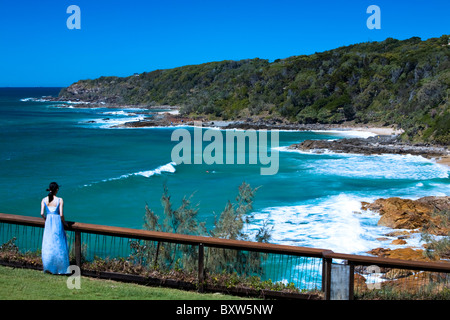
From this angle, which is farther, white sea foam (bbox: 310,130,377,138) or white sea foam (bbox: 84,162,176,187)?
white sea foam (bbox: 310,130,377,138)

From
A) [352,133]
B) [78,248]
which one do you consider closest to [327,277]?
[78,248]

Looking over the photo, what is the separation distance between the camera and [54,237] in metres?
7.17

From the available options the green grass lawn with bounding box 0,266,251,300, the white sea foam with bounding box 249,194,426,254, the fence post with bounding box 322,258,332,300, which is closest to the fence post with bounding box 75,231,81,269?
the green grass lawn with bounding box 0,266,251,300

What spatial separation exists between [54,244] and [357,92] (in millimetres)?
74959

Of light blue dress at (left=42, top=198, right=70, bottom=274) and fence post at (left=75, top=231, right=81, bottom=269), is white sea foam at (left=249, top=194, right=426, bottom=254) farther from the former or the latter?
light blue dress at (left=42, top=198, right=70, bottom=274)

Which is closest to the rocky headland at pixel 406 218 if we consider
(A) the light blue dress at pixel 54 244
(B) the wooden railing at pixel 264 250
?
(B) the wooden railing at pixel 264 250

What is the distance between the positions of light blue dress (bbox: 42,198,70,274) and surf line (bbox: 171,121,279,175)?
28.1 meters

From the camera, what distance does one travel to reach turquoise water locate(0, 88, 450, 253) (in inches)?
800

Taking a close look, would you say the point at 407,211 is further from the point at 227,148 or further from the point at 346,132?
the point at 346,132

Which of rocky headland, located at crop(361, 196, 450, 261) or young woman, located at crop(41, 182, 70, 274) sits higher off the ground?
young woman, located at crop(41, 182, 70, 274)

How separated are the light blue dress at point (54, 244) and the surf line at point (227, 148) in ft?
92.0

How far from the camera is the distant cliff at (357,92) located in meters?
54.6

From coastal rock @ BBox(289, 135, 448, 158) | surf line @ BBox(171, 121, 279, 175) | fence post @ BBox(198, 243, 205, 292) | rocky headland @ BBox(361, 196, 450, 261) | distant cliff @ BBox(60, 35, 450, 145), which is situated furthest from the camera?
distant cliff @ BBox(60, 35, 450, 145)
